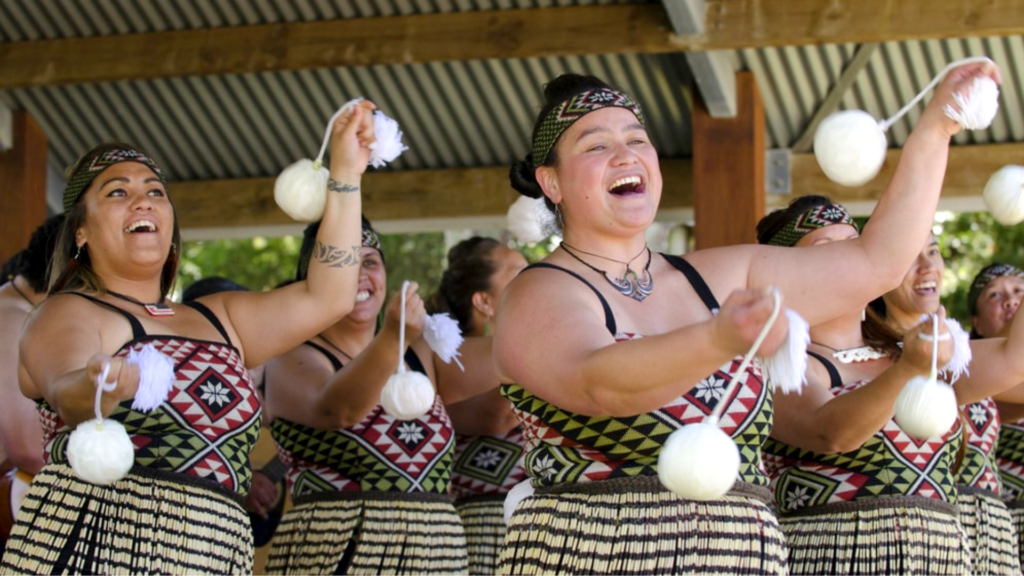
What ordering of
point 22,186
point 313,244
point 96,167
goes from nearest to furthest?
point 96,167
point 313,244
point 22,186

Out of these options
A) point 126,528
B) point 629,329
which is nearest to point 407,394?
point 126,528

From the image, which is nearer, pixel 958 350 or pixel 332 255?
pixel 958 350

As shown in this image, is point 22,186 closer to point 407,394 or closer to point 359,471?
point 359,471

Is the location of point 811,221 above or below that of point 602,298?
above

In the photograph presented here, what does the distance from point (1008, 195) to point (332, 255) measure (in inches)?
57.1

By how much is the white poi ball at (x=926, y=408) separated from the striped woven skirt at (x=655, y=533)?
0.29 m

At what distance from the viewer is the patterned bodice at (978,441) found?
148 inches

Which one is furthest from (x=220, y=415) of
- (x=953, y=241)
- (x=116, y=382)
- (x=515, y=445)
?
(x=953, y=241)

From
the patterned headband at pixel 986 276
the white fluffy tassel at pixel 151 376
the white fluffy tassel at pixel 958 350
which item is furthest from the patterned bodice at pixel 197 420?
the patterned headband at pixel 986 276

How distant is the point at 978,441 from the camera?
3.79 m

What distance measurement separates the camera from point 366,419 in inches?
152

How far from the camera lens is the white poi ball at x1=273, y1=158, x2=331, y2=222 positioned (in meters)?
2.95

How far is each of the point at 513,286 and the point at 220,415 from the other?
737mm

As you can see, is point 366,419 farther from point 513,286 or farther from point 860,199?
point 860,199
